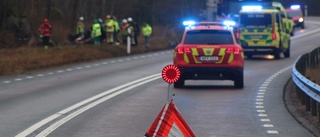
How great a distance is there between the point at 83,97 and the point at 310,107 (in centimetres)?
570

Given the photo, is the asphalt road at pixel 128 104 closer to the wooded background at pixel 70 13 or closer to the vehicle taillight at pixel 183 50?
the vehicle taillight at pixel 183 50

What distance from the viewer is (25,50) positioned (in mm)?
40469

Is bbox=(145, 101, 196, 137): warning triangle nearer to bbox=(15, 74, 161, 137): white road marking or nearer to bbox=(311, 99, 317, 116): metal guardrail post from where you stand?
bbox=(15, 74, 161, 137): white road marking

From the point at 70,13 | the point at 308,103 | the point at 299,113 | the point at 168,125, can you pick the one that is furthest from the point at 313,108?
the point at 70,13

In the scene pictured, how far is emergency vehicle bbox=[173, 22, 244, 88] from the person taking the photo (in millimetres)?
24359

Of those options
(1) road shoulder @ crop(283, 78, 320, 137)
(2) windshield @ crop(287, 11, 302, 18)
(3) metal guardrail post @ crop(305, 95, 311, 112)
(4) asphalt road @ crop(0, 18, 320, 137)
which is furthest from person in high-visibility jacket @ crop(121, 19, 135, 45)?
(2) windshield @ crop(287, 11, 302, 18)

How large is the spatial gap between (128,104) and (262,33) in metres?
22.1

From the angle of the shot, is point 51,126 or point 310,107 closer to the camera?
point 51,126

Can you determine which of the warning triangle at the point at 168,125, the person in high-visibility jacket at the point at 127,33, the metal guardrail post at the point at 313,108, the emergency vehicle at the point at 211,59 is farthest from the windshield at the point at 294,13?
the warning triangle at the point at 168,125

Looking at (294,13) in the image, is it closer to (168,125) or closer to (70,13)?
(70,13)

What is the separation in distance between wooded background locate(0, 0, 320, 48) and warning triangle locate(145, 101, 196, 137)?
36.1 metres

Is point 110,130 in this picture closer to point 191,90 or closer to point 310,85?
point 310,85

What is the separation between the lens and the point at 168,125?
36.0ft

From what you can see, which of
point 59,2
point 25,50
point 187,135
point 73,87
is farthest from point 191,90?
point 59,2
